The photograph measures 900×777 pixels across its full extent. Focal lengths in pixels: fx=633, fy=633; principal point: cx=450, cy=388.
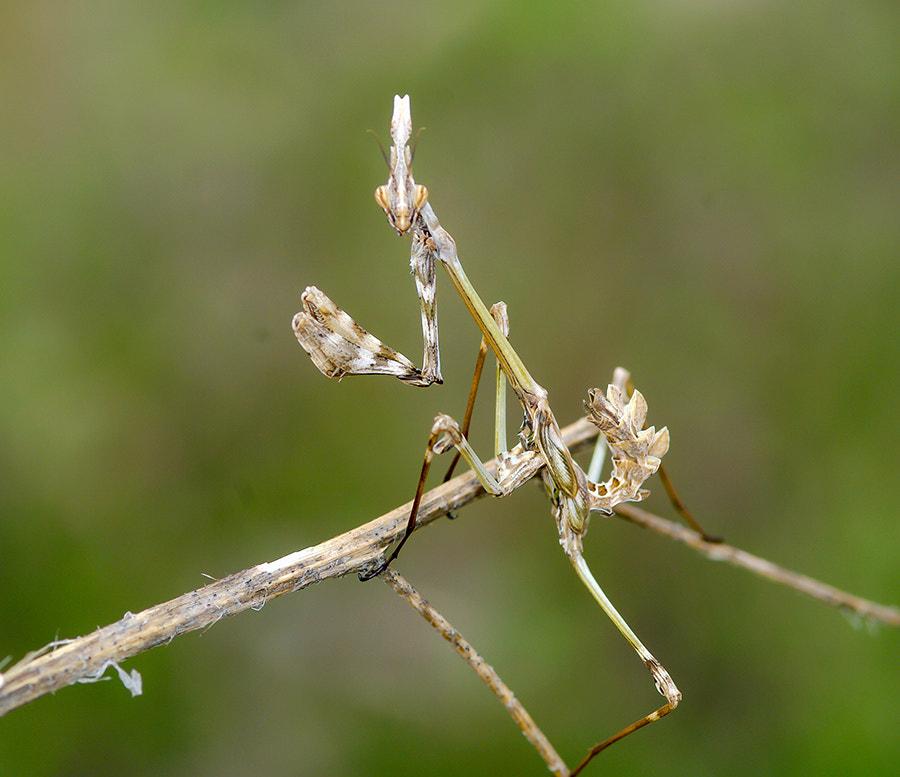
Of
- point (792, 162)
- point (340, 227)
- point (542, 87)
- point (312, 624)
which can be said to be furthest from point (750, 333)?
point (312, 624)

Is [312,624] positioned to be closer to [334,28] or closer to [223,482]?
[223,482]

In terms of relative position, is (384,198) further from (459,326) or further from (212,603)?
(459,326)

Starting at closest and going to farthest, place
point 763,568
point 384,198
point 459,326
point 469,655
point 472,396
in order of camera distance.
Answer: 1. point 384,198
2. point 469,655
3. point 472,396
4. point 763,568
5. point 459,326

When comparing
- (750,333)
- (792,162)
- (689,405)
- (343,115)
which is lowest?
(689,405)

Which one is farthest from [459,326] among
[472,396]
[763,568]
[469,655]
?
[469,655]

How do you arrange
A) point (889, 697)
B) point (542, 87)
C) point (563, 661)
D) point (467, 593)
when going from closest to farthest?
point (889, 697)
point (563, 661)
point (467, 593)
point (542, 87)

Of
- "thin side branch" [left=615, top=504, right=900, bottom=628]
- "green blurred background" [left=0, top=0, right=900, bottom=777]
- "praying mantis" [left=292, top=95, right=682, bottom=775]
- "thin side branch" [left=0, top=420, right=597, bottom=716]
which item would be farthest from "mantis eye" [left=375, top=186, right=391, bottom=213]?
"green blurred background" [left=0, top=0, right=900, bottom=777]
